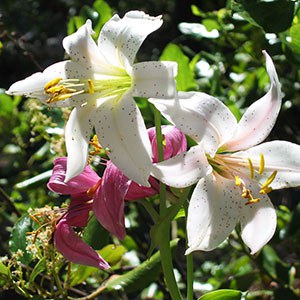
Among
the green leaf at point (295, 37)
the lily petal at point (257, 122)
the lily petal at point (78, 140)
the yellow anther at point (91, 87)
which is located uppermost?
the yellow anther at point (91, 87)

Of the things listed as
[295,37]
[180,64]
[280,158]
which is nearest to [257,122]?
[280,158]

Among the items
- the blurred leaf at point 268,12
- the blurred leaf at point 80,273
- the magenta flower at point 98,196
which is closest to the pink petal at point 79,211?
the magenta flower at point 98,196

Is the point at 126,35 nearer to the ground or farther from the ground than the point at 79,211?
farther from the ground

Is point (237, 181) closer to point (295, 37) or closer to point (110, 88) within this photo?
point (110, 88)

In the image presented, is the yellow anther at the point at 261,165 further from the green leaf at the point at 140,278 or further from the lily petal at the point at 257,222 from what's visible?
the green leaf at the point at 140,278

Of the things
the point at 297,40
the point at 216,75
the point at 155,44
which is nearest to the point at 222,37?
the point at 216,75

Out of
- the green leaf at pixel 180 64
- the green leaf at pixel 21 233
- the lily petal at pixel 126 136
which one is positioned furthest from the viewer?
the green leaf at pixel 180 64
